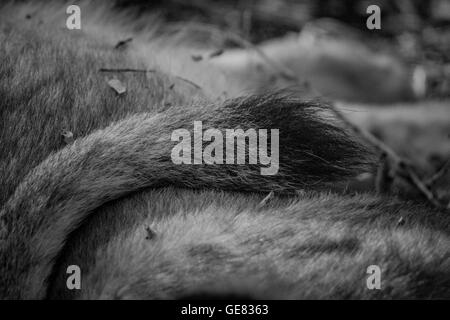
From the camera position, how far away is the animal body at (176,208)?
949mm

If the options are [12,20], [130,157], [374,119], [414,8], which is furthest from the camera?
[414,8]

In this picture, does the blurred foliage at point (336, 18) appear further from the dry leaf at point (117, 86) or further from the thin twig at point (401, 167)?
the dry leaf at point (117, 86)

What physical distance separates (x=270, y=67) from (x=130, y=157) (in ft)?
3.89

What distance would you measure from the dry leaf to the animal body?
19mm

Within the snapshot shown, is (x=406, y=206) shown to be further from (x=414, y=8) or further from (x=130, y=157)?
(x=414, y=8)

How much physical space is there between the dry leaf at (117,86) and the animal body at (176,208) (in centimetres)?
2

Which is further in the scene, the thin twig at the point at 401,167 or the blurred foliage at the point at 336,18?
the blurred foliage at the point at 336,18

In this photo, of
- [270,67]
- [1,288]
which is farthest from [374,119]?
[1,288]

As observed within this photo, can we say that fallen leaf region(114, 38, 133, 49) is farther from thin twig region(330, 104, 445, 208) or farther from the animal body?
thin twig region(330, 104, 445, 208)

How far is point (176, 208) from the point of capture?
1.08 metres

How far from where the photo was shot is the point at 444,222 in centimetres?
114

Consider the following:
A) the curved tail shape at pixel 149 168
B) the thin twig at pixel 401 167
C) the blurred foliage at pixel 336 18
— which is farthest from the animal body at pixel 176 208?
the blurred foliage at pixel 336 18

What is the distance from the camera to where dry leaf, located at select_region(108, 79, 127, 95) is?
129 centimetres
